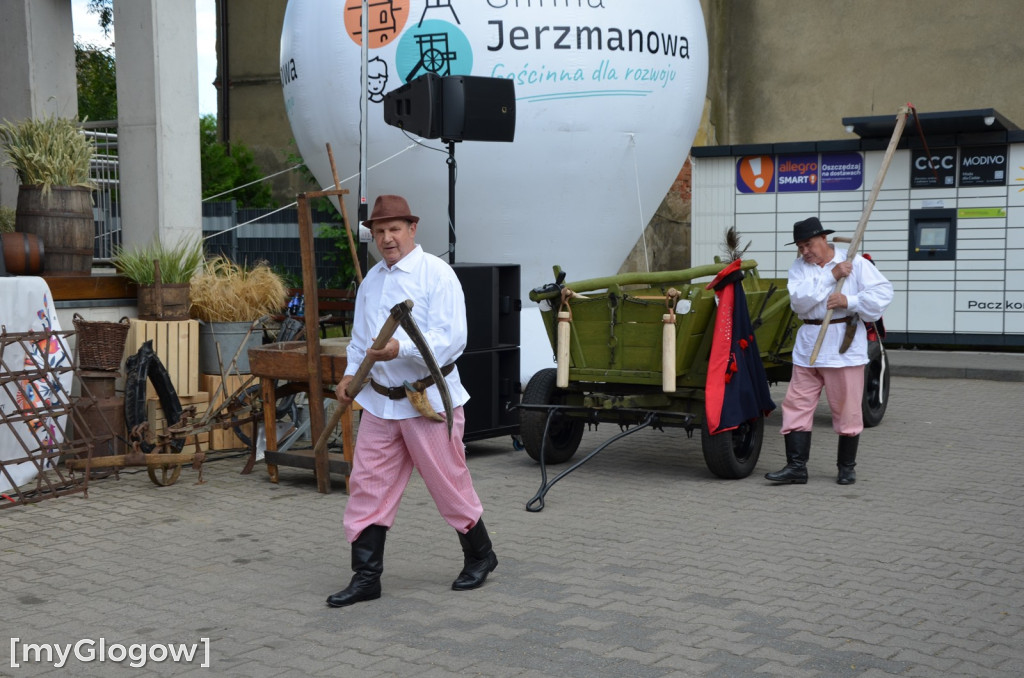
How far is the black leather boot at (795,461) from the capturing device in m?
7.91

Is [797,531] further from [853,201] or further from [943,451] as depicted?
[853,201]

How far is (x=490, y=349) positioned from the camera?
29.2ft

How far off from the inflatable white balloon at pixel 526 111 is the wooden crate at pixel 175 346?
3071 mm

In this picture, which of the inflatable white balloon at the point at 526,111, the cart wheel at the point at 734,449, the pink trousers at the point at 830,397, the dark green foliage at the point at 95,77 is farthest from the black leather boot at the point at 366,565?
the dark green foliage at the point at 95,77

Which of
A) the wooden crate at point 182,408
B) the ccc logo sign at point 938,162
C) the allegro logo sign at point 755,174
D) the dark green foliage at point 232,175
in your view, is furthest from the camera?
the dark green foliage at point 232,175

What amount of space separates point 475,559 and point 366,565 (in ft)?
1.72

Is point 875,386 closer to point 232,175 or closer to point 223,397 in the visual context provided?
point 223,397

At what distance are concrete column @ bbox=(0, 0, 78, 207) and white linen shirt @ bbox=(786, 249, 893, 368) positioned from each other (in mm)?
6904

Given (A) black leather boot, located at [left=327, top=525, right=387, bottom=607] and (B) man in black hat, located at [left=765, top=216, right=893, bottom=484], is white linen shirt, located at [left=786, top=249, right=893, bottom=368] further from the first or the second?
(A) black leather boot, located at [left=327, top=525, right=387, bottom=607]

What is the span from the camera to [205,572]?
5832 mm

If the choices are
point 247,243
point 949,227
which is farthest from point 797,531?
point 247,243

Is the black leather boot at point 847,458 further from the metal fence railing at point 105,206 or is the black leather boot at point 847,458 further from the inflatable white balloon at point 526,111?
the metal fence railing at point 105,206

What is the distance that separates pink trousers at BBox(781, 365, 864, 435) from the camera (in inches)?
310

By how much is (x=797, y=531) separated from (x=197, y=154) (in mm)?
6188
